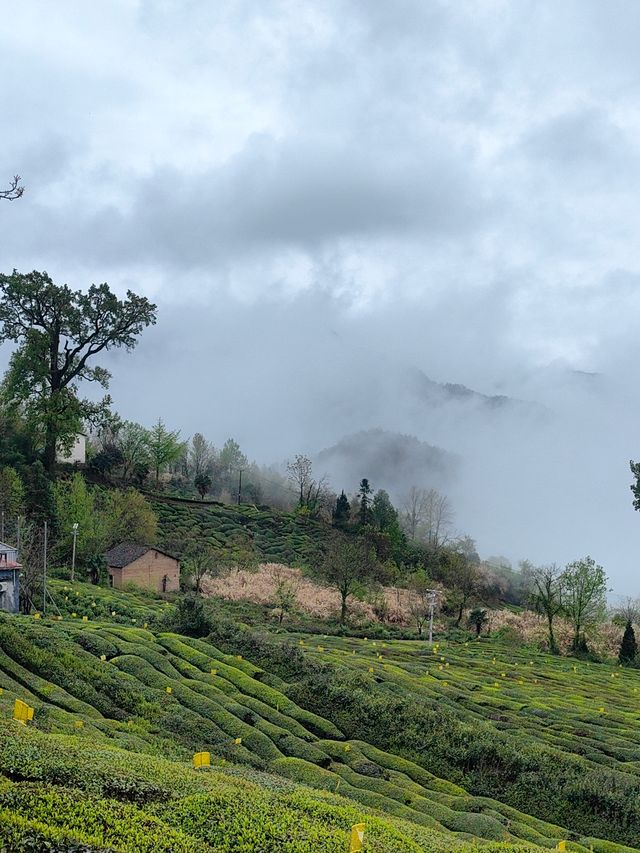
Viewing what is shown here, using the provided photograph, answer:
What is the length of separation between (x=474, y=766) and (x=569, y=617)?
52996mm

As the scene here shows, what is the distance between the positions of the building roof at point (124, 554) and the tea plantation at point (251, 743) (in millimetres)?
13992

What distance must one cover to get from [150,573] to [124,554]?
2690 millimetres

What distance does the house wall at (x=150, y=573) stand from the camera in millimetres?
62438

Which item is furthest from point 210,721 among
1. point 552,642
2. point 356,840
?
point 552,642

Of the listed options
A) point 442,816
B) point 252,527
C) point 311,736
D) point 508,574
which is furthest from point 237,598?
point 508,574

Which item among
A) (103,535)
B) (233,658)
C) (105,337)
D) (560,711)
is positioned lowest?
(560,711)

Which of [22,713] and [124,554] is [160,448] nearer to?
[124,554]

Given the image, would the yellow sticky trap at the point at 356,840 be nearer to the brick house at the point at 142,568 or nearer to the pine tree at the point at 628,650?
the brick house at the point at 142,568

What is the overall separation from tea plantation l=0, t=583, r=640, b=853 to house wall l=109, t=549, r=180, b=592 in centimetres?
1348

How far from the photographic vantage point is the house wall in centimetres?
6244

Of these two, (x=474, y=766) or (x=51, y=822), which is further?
(x=474, y=766)

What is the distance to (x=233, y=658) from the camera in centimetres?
3419

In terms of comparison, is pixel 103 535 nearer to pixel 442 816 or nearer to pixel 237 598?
pixel 237 598

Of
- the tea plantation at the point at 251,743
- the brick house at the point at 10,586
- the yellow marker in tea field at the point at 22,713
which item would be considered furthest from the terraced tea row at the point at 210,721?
the brick house at the point at 10,586
